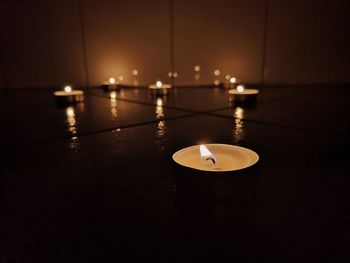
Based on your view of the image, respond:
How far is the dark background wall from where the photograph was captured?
2.96 m

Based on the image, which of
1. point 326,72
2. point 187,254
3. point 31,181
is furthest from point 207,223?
point 326,72

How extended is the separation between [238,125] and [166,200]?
758mm

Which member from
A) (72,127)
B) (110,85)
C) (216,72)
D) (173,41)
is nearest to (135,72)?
(110,85)

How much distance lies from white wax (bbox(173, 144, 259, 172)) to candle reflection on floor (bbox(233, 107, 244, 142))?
317mm

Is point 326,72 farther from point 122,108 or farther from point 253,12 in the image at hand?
point 122,108

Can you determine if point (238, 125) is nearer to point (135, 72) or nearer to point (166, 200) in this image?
point (166, 200)

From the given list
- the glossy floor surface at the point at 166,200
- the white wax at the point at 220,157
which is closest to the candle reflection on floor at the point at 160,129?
the glossy floor surface at the point at 166,200

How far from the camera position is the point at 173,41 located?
10.3 ft

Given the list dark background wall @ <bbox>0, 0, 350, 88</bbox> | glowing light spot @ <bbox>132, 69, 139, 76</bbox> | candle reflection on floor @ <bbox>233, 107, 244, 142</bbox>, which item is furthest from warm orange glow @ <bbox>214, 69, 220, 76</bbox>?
candle reflection on floor @ <bbox>233, 107, 244, 142</bbox>

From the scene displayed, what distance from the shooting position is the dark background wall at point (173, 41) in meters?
2.96

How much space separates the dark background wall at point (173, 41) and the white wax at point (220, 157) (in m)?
2.55

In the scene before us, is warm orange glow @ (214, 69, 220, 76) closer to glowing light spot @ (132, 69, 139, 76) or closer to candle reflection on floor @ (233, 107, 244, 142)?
glowing light spot @ (132, 69, 139, 76)

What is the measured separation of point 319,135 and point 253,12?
2303mm

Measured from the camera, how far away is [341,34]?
2.96m
